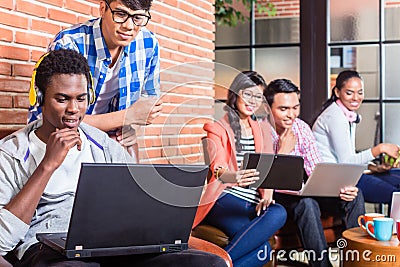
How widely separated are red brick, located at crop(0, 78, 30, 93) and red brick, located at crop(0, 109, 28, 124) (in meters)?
0.08

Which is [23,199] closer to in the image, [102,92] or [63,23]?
[102,92]

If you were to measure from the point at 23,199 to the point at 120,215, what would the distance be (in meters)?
0.34

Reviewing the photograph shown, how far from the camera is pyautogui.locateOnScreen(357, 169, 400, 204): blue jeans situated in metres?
4.07

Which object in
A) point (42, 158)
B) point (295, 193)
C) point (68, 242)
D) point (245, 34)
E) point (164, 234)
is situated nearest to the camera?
point (68, 242)

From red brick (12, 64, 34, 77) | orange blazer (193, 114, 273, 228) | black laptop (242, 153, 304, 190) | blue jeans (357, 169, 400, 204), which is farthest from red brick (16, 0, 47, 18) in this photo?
blue jeans (357, 169, 400, 204)

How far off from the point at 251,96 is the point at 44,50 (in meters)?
0.93

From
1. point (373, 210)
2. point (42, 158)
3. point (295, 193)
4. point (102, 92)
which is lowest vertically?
point (373, 210)

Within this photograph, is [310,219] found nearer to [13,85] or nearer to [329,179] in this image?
[329,179]

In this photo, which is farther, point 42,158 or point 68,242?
point 42,158

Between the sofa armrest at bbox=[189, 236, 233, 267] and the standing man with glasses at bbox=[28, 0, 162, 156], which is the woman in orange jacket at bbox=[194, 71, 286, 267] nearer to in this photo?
the standing man with glasses at bbox=[28, 0, 162, 156]

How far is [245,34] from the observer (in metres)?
5.95

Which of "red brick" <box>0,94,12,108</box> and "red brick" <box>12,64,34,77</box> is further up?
"red brick" <box>12,64,34,77</box>

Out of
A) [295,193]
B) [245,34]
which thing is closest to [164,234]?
[295,193]

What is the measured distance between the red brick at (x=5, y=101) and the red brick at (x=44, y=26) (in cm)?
32
